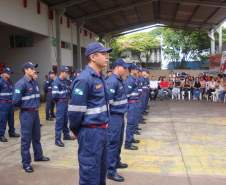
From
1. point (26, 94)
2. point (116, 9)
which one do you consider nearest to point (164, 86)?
point (116, 9)

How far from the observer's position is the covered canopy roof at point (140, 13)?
2291 centimetres

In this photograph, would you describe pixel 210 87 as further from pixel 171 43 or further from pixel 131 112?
pixel 171 43

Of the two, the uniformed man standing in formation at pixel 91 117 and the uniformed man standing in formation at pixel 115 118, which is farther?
the uniformed man standing in formation at pixel 115 118

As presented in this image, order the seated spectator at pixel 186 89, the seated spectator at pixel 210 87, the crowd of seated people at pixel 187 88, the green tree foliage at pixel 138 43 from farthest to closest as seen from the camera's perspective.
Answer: the green tree foliage at pixel 138 43
the seated spectator at pixel 186 89
the crowd of seated people at pixel 187 88
the seated spectator at pixel 210 87

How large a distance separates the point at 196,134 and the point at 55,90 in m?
3.88

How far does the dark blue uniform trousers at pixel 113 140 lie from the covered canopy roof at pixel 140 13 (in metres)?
14.3

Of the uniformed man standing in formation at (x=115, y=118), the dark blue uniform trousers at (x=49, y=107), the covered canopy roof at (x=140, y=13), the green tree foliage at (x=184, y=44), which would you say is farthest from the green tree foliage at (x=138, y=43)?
the uniformed man standing in formation at (x=115, y=118)

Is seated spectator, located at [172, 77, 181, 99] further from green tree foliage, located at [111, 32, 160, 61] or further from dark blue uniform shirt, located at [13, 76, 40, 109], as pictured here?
green tree foliage, located at [111, 32, 160, 61]

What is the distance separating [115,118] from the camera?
6613 millimetres

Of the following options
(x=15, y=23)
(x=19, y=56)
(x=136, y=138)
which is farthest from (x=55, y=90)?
(x=19, y=56)

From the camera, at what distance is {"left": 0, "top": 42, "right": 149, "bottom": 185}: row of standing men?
14.9 ft

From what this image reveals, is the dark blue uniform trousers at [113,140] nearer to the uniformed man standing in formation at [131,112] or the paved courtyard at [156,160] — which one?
the paved courtyard at [156,160]

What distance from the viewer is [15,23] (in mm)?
16531

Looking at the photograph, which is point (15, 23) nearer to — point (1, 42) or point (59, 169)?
point (1, 42)
